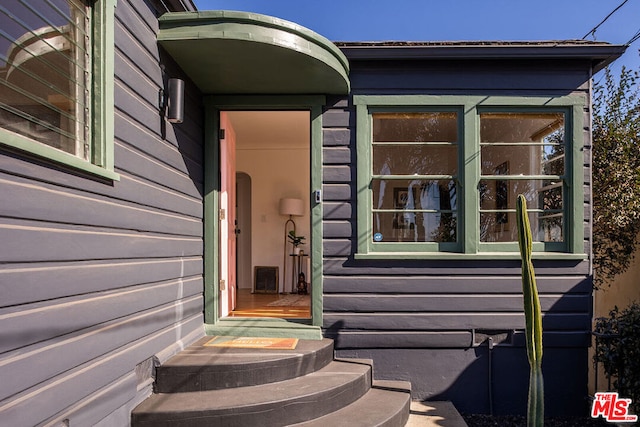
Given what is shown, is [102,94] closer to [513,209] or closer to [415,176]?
[415,176]

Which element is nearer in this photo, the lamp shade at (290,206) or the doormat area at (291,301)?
the doormat area at (291,301)

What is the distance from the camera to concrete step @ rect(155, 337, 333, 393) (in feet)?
9.04

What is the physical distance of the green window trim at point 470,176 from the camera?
3627 millimetres

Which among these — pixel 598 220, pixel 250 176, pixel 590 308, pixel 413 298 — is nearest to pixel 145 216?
pixel 413 298

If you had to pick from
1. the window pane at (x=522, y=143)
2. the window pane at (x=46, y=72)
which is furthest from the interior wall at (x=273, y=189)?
the window pane at (x=46, y=72)

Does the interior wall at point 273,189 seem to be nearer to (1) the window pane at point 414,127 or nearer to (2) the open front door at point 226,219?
(2) the open front door at point 226,219

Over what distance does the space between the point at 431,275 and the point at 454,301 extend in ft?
0.97

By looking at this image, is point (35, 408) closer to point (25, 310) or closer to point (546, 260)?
point (25, 310)

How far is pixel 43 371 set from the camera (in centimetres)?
175

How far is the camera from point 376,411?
2855 mm

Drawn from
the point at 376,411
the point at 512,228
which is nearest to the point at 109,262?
the point at 376,411

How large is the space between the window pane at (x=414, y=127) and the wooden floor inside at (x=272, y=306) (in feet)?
5.95

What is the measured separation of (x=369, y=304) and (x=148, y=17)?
2.73 metres

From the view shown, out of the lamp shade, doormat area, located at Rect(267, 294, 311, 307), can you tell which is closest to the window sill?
doormat area, located at Rect(267, 294, 311, 307)
